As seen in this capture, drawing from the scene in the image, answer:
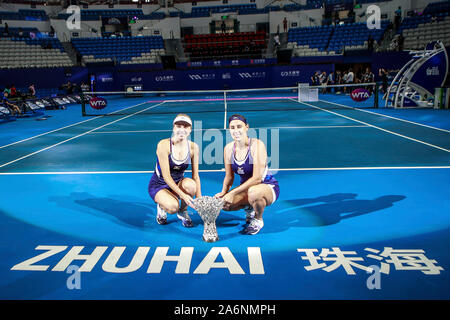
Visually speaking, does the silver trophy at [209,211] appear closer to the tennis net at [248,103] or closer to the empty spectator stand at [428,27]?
the tennis net at [248,103]

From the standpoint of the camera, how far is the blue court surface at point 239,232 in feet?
10.8

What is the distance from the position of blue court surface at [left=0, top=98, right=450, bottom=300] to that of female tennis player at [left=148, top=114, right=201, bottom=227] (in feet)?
0.90

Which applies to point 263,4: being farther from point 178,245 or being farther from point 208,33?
point 178,245

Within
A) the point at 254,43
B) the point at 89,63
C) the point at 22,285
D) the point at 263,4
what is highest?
the point at 263,4

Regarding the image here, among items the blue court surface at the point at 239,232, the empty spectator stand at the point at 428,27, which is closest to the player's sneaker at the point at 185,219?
the blue court surface at the point at 239,232

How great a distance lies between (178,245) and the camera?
13.7 ft

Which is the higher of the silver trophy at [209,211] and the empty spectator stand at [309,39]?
the empty spectator stand at [309,39]

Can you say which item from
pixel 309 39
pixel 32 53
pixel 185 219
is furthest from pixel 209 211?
pixel 32 53

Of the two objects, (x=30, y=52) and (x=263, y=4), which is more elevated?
(x=263, y=4)

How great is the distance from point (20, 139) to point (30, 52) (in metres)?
30.7

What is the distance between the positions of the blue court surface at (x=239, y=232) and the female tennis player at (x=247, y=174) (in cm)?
31

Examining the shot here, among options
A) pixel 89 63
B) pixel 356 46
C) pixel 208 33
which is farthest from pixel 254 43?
pixel 89 63

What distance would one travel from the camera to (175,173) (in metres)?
4.83

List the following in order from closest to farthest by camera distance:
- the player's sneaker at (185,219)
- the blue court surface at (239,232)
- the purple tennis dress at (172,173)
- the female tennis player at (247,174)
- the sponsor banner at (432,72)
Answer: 1. the blue court surface at (239,232)
2. the female tennis player at (247,174)
3. the purple tennis dress at (172,173)
4. the player's sneaker at (185,219)
5. the sponsor banner at (432,72)
